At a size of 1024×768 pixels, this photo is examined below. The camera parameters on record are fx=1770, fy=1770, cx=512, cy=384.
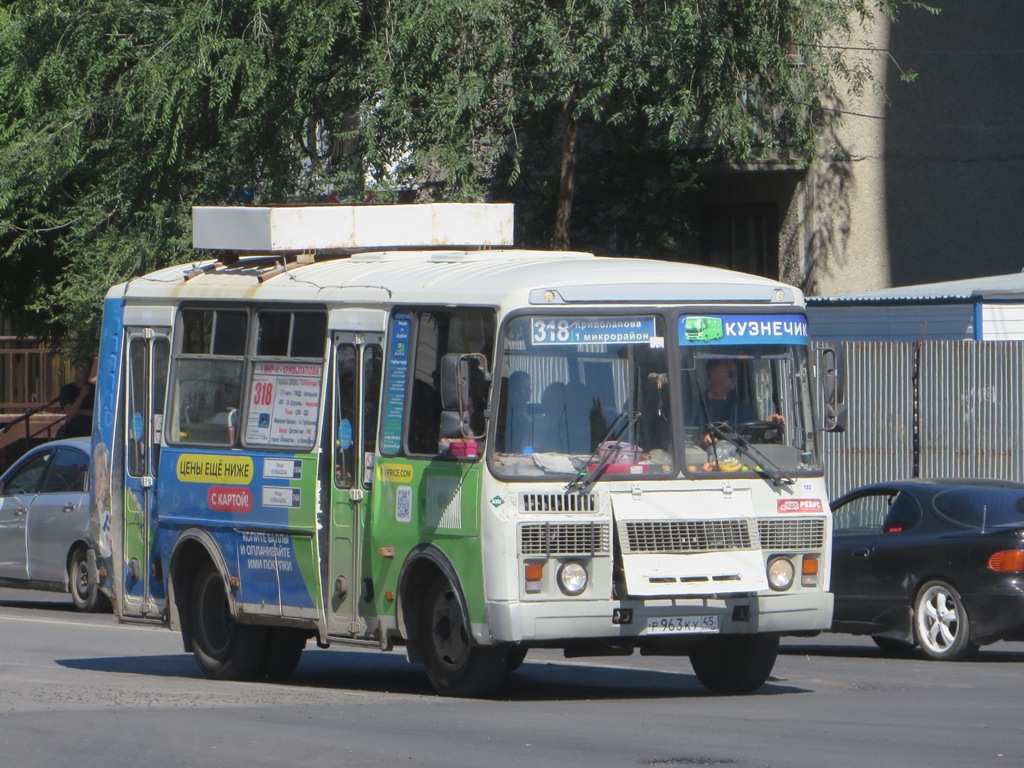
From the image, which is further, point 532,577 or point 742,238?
point 742,238

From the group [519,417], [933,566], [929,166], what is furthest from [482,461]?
[929,166]

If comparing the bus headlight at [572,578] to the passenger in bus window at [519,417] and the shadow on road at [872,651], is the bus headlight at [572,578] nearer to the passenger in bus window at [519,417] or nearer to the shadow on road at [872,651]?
the passenger in bus window at [519,417]

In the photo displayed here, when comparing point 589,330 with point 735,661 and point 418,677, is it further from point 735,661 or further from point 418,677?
point 418,677

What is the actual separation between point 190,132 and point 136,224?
4.55 feet

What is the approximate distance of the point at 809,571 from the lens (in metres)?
10.1

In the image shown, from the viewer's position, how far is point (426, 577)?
10125 millimetres

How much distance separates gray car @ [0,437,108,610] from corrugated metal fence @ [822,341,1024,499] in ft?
27.9

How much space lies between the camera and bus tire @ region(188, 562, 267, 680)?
11531mm

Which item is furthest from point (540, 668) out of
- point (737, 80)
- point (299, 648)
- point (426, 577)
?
point (737, 80)

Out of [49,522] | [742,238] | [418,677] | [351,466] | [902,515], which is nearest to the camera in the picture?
[351,466]

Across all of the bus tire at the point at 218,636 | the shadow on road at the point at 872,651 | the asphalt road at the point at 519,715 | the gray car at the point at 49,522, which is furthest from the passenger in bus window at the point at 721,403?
the gray car at the point at 49,522

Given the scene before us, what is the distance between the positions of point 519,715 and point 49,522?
952cm

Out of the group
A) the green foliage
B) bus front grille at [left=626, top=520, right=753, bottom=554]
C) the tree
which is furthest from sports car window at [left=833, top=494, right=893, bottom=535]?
the tree

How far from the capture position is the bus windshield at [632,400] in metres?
9.62
